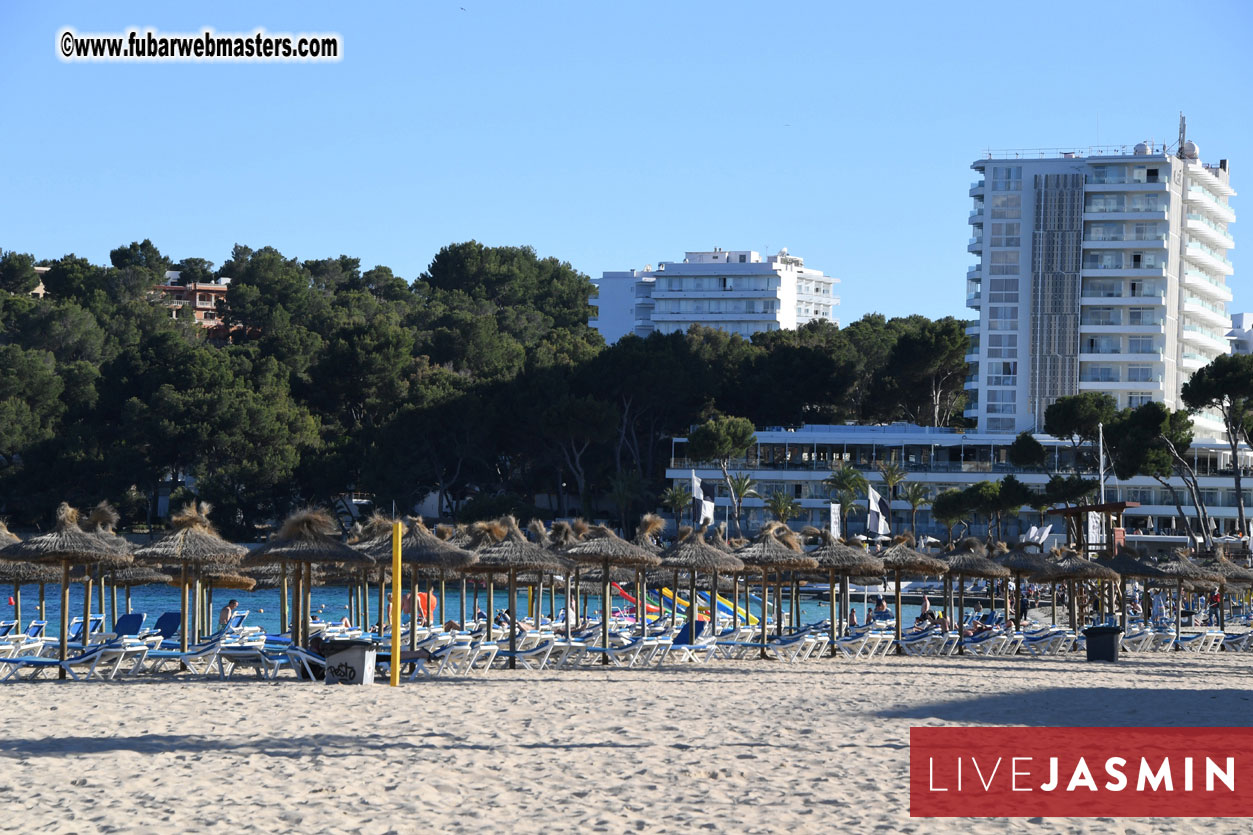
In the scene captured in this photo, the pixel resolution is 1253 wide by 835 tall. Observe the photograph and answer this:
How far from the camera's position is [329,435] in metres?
69.5

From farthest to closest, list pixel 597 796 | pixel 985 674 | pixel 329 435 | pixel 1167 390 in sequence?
pixel 1167 390 → pixel 329 435 → pixel 985 674 → pixel 597 796

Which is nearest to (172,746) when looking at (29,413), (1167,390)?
(29,413)

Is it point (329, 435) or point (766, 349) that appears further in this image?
point (766, 349)

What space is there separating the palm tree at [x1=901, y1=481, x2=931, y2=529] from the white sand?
165 feet

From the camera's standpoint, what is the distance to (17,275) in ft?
311

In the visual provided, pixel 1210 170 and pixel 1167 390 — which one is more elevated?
pixel 1210 170

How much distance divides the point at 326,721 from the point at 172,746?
6.20 ft

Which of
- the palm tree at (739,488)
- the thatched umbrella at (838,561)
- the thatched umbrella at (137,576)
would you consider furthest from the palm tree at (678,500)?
the thatched umbrella at (137,576)

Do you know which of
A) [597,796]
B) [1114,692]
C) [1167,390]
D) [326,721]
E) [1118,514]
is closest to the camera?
[597,796]

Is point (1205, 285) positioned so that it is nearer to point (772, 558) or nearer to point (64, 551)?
point (772, 558)

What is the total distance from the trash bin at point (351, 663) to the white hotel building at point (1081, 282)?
202 ft

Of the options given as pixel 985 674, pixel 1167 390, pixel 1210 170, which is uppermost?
pixel 1210 170

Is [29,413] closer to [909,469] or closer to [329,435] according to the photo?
[329,435]

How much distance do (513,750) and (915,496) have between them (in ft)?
193
